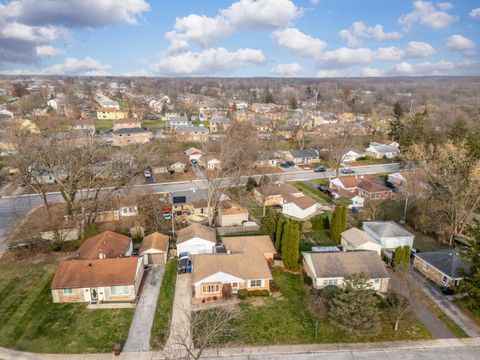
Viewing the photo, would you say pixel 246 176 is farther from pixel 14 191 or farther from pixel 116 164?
pixel 14 191

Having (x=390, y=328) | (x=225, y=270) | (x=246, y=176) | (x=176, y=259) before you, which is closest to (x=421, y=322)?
(x=390, y=328)

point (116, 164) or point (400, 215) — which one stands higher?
point (116, 164)

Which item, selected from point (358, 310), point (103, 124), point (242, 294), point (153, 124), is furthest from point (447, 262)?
point (103, 124)

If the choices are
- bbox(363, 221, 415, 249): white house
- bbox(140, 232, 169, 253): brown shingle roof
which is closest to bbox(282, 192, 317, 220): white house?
bbox(363, 221, 415, 249): white house

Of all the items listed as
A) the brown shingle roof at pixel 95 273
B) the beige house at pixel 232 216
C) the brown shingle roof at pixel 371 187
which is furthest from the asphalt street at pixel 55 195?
the brown shingle roof at pixel 95 273

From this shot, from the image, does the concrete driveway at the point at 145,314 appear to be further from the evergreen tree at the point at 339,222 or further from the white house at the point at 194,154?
the white house at the point at 194,154

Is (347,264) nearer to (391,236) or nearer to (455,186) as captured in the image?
(391,236)
